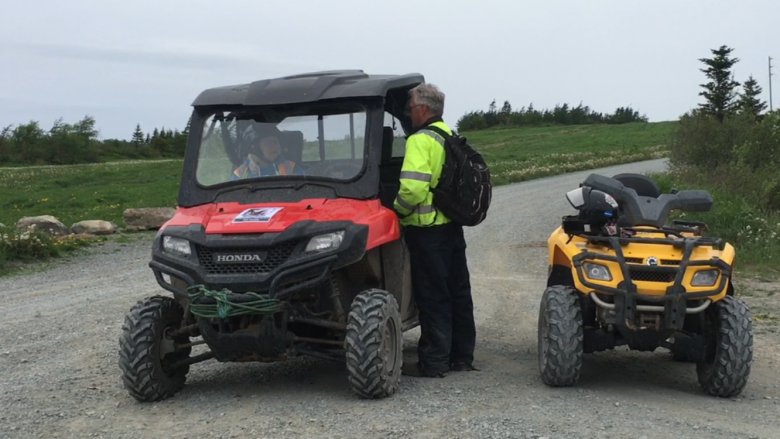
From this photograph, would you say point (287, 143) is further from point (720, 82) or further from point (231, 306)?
point (720, 82)

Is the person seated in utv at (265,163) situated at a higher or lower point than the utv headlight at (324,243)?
higher

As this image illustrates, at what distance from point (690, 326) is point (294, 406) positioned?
296cm

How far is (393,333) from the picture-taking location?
634cm

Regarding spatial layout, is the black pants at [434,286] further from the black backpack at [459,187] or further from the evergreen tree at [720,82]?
the evergreen tree at [720,82]

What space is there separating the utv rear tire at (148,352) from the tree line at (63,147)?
206 feet

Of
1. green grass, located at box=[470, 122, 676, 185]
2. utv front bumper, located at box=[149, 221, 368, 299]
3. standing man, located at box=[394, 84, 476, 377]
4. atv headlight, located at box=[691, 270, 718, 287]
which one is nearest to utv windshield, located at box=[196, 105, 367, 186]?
standing man, located at box=[394, 84, 476, 377]

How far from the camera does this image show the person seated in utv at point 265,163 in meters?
6.91

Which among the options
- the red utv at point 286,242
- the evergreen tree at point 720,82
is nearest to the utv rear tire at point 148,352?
the red utv at point 286,242

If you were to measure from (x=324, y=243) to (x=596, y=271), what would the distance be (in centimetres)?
195

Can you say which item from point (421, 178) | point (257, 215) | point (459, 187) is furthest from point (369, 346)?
point (459, 187)

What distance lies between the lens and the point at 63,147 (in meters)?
73.7

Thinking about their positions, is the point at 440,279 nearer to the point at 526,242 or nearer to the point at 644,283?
the point at 644,283

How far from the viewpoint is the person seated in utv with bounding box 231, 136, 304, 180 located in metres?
6.91

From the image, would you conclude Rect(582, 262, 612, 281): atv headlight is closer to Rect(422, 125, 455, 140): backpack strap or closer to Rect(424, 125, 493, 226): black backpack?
Rect(424, 125, 493, 226): black backpack
